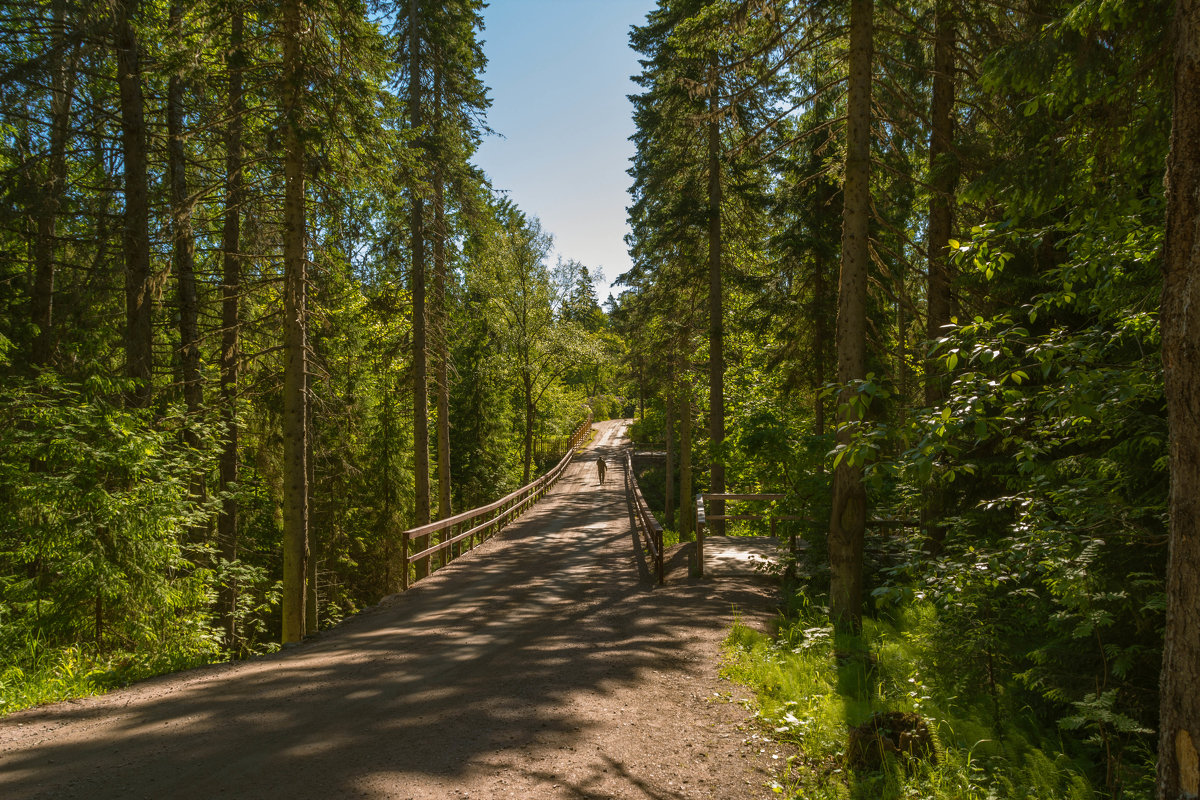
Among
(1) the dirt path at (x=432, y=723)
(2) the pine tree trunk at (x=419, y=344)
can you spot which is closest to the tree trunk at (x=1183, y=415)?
(1) the dirt path at (x=432, y=723)

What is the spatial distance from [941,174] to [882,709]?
7548mm

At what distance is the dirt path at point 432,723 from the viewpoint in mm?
4207

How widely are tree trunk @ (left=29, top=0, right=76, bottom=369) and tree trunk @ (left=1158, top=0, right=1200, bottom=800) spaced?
1313cm

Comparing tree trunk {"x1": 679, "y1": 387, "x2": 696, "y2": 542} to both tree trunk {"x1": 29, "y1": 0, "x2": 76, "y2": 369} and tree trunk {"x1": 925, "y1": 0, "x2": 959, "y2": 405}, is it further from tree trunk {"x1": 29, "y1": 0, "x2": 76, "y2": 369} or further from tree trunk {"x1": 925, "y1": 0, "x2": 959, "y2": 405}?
tree trunk {"x1": 29, "y1": 0, "x2": 76, "y2": 369}

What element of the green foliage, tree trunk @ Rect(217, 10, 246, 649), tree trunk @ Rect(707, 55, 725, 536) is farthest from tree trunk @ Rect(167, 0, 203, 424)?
tree trunk @ Rect(707, 55, 725, 536)

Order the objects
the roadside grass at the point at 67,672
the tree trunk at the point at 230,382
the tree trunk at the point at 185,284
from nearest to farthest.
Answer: the roadside grass at the point at 67,672
the tree trunk at the point at 185,284
the tree trunk at the point at 230,382

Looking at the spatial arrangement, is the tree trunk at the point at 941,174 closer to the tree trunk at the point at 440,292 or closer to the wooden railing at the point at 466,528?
the wooden railing at the point at 466,528

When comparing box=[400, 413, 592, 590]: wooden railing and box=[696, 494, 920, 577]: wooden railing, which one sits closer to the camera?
box=[696, 494, 920, 577]: wooden railing

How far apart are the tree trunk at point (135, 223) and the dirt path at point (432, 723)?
18.2ft

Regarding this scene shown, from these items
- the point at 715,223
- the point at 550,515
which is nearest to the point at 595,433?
the point at 550,515

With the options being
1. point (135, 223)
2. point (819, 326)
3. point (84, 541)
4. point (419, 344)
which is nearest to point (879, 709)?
point (84, 541)

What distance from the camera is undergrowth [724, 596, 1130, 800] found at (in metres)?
4.20

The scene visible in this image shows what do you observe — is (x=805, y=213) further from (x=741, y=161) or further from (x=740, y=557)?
(x=740, y=557)

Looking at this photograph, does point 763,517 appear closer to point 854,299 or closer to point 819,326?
point 854,299
